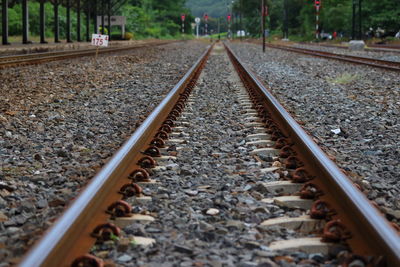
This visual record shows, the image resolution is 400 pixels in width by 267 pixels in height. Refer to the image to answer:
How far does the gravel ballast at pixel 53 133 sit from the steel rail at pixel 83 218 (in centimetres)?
23

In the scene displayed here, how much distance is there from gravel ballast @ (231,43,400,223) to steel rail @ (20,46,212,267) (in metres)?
1.53

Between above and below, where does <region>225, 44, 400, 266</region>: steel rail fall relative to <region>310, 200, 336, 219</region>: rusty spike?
above

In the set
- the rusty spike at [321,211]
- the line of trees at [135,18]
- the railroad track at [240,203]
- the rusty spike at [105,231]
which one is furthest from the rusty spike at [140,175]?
the line of trees at [135,18]

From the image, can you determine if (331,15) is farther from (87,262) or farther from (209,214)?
(87,262)

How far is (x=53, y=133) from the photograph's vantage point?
5984 mm

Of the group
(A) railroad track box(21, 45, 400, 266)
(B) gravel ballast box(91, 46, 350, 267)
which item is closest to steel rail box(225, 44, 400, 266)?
(A) railroad track box(21, 45, 400, 266)

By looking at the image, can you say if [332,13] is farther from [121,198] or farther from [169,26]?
[121,198]

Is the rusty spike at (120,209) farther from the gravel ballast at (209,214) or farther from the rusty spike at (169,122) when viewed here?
the rusty spike at (169,122)

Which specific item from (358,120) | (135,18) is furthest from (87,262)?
(135,18)

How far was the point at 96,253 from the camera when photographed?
8.32 feet

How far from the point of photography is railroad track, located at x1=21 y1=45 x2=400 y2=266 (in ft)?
7.89

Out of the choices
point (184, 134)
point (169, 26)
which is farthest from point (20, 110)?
point (169, 26)

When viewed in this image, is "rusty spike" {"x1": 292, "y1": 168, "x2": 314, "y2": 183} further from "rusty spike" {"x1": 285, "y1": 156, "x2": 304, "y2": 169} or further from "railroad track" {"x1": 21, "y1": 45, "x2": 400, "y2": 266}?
"rusty spike" {"x1": 285, "y1": 156, "x2": 304, "y2": 169}

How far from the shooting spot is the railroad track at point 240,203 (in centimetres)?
241
